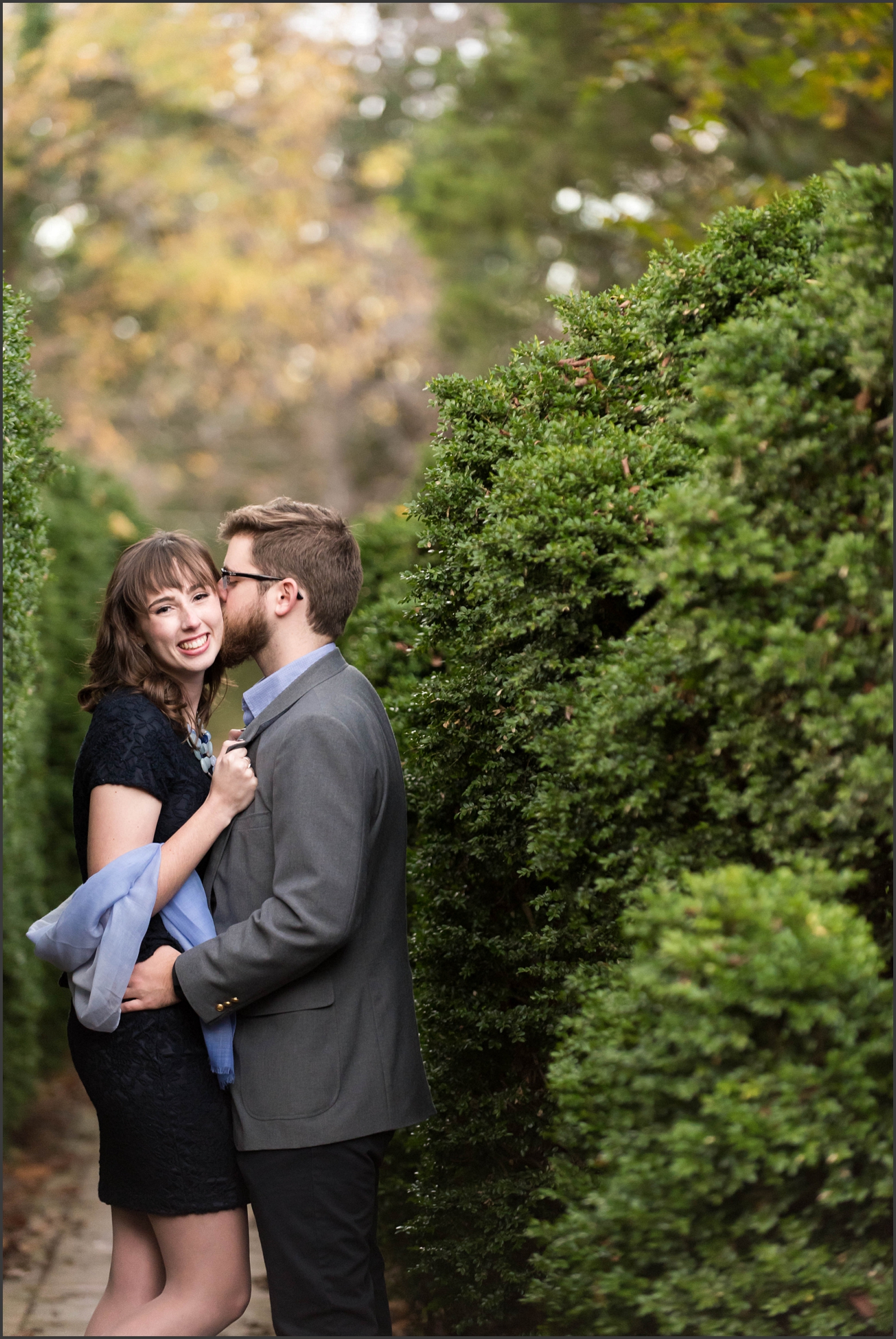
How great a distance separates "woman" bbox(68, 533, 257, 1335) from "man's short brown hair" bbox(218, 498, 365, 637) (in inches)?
10.1

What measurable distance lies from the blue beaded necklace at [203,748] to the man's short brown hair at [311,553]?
0.43 m

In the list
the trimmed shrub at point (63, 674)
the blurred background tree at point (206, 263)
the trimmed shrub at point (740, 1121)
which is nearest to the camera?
the trimmed shrub at point (740, 1121)

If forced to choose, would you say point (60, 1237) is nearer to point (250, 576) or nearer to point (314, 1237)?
point (314, 1237)

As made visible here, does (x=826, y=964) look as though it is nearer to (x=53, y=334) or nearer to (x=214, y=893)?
(x=214, y=893)

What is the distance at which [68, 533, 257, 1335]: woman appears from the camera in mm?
2805

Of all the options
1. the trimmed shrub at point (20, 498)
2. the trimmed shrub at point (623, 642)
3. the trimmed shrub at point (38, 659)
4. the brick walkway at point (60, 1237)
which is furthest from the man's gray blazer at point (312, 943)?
the brick walkway at point (60, 1237)

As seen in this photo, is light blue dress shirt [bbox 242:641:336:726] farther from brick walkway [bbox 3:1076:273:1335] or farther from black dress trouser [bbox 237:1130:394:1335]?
brick walkway [bbox 3:1076:273:1335]

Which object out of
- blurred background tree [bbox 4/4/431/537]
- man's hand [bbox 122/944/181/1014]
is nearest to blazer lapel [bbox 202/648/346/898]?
man's hand [bbox 122/944/181/1014]

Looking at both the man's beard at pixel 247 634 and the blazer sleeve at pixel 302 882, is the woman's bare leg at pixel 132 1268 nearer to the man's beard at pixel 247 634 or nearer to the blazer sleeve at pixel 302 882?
the blazer sleeve at pixel 302 882

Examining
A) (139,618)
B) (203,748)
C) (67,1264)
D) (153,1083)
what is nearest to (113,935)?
(153,1083)

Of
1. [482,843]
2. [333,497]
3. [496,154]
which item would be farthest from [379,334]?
[482,843]

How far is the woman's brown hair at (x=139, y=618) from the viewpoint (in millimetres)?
3057

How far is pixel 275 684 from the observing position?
2967 mm

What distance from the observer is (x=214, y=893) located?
2969 mm
